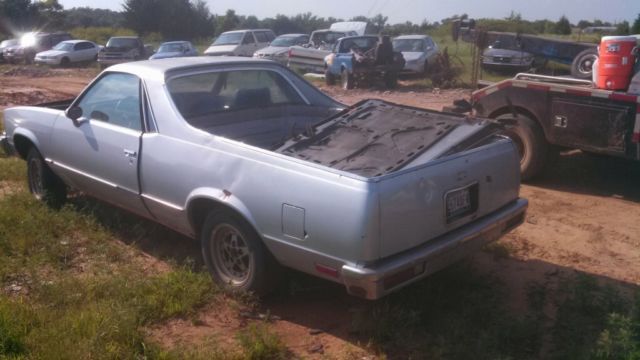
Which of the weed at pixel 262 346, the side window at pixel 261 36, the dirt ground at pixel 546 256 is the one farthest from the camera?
the side window at pixel 261 36

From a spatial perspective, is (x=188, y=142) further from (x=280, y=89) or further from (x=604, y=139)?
(x=604, y=139)

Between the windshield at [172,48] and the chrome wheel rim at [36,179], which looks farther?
the windshield at [172,48]

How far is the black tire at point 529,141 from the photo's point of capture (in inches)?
291

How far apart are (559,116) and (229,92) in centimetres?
376

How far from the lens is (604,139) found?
669 cm

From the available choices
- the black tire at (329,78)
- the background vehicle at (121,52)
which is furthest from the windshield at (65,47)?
the black tire at (329,78)

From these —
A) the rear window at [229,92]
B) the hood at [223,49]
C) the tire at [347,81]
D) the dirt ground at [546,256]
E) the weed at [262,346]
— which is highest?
the rear window at [229,92]

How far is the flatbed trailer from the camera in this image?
6.55m

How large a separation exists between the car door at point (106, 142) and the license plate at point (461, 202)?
2.40 meters

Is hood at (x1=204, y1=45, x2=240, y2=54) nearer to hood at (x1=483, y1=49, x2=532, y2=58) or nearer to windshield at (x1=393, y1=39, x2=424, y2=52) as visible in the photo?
windshield at (x1=393, y1=39, x2=424, y2=52)

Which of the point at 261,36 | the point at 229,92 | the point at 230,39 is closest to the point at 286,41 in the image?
the point at 261,36

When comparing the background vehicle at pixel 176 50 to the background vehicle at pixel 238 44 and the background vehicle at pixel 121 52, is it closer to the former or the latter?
the background vehicle at pixel 238 44

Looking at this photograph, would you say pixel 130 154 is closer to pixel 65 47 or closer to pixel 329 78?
pixel 329 78

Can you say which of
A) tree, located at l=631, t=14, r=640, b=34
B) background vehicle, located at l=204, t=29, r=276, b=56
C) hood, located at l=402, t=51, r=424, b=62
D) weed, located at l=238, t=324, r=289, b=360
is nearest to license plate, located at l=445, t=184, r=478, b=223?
weed, located at l=238, t=324, r=289, b=360
